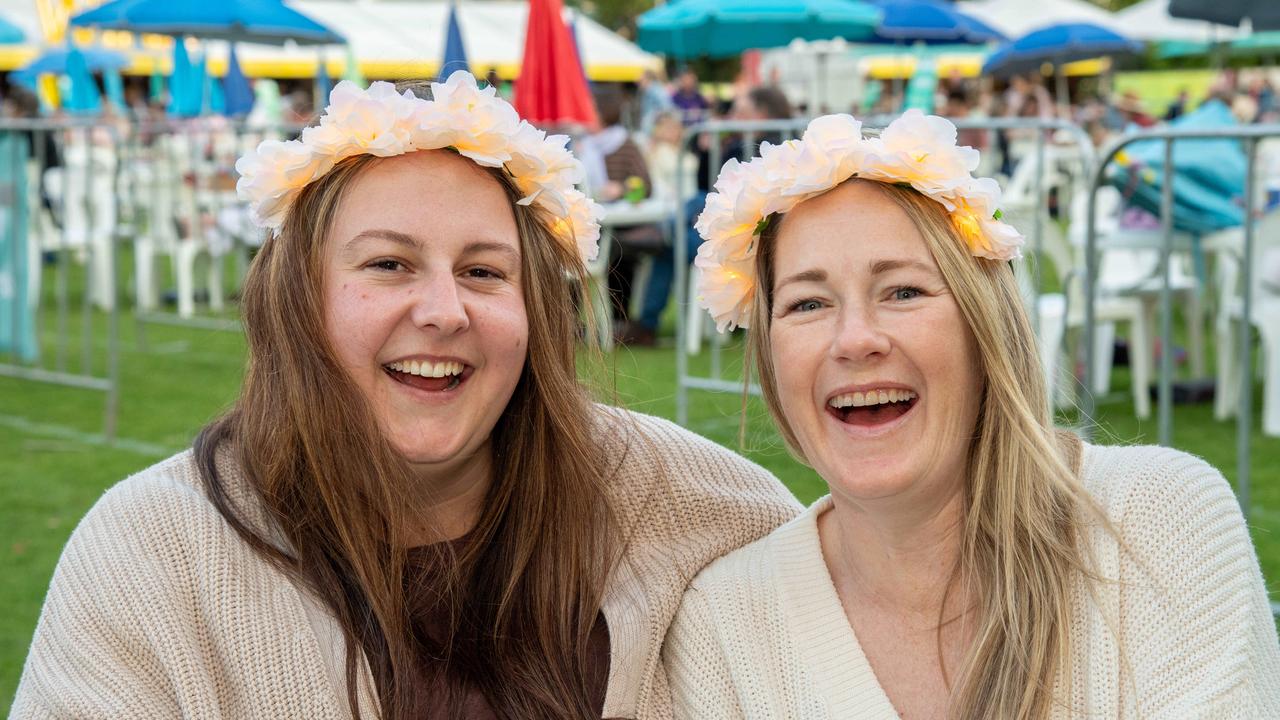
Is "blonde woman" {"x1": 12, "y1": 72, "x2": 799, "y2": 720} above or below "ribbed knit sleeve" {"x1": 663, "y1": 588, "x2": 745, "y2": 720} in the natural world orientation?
above

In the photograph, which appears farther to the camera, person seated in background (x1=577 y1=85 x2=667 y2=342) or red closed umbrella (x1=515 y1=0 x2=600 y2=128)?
person seated in background (x1=577 y1=85 x2=667 y2=342)

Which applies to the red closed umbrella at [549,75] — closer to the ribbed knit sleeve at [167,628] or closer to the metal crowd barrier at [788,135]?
the metal crowd barrier at [788,135]

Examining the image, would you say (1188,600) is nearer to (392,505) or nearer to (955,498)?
(955,498)

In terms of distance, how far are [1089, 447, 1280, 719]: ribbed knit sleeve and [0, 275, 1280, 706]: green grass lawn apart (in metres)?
0.67

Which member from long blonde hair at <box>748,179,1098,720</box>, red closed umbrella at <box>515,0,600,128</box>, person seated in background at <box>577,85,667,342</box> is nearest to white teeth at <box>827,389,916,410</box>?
long blonde hair at <box>748,179,1098,720</box>

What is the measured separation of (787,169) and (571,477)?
2.51ft

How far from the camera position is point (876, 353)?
246 cm

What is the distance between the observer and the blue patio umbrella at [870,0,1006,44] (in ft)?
54.4

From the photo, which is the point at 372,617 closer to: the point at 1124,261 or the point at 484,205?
the point at 484,205

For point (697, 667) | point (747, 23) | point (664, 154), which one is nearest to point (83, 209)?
point (664, 154)

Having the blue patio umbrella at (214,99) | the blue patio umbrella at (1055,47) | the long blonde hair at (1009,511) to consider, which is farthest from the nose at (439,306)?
the blue patio umbrella at (214,99)

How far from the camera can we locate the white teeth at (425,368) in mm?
2635

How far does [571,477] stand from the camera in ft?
9.59

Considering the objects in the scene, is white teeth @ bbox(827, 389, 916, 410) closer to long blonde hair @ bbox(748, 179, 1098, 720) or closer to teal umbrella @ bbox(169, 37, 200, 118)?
long blonde hair @ bbox(748, 179, 1098, 720)
